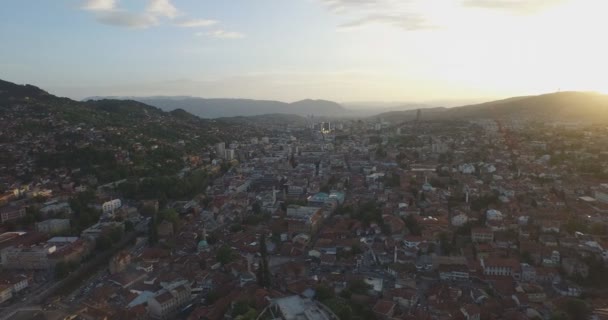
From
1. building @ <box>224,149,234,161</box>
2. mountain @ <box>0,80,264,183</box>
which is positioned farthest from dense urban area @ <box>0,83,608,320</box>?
building @ <box>224,149,234,161</box>

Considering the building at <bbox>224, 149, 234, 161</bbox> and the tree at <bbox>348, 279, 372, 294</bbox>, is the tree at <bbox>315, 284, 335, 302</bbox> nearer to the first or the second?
the tree at <bbox>348, 279, 372, 294</bbox>

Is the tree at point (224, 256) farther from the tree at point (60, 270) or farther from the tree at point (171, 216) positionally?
the tree at point (60, 270)

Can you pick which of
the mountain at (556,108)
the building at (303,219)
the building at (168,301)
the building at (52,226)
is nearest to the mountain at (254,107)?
the mountain at (556,108)

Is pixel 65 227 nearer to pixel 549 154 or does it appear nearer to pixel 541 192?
pixel 541 192

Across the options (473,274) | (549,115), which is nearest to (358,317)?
(473,274)

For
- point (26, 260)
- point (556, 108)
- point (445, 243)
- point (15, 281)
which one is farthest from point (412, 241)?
point (556, 108)

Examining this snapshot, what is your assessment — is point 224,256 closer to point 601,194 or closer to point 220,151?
point 601,194
